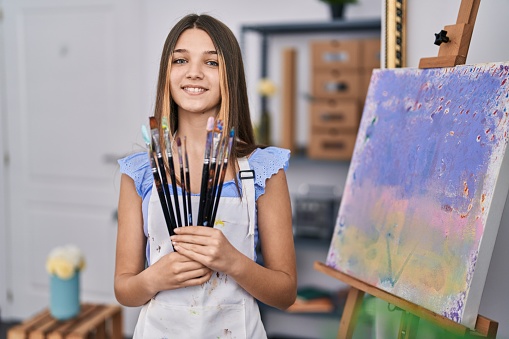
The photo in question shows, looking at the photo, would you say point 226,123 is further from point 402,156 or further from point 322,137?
point 322,137

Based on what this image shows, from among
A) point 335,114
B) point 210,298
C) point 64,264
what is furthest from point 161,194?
point 335,114

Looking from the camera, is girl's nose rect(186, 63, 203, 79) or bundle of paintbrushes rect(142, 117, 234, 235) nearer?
bundle of paintbrushes rect(142, 117, 234, 235)

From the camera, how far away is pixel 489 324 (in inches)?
51.1

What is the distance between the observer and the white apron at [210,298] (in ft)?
4.40

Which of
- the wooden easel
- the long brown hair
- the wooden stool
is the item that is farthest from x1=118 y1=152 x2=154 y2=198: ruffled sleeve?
the wooden stool

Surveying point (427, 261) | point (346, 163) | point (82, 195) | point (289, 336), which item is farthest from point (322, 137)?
point (427, 261)

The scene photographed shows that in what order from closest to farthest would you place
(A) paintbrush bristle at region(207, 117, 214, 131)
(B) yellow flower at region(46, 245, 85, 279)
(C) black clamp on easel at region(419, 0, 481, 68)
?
1. (A) paintbrush bristle at region(207, 117, 214, 131)
2. (C) black clamp on easel at region(419, 0, 481, 68)
3. (B) yellow flower at region(46, 245, 85, 279)

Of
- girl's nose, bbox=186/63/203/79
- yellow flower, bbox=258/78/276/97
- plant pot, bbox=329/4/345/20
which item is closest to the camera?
A: girl's nose, bbox=186/63/203/79

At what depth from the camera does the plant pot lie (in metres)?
3.16

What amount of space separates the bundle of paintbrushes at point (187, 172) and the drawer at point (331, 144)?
75.2 inches

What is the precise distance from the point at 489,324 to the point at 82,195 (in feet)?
9.43

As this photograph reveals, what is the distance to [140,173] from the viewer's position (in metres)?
1.40

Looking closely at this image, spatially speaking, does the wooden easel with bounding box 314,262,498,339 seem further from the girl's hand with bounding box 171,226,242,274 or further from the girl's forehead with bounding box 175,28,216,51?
the girl's forehead with bounding box 175,28,216,51

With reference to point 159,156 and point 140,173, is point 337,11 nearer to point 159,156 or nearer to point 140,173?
point 140,173
